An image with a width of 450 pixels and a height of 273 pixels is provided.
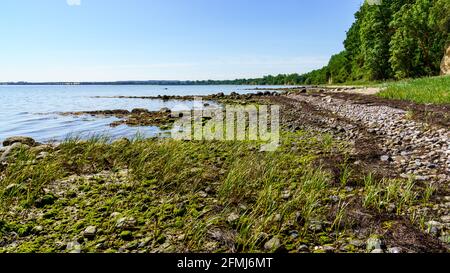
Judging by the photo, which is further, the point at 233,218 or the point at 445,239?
the point at 233,218

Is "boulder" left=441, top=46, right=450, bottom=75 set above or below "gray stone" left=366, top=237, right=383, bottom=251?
above

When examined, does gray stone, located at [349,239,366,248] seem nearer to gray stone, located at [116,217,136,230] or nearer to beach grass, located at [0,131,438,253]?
beach grass, located at [0,131,438,253]

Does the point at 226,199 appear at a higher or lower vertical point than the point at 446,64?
lower

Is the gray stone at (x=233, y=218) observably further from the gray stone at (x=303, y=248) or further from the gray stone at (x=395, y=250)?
the gray stone at (x=395, y=250)

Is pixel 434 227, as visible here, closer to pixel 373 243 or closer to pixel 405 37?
pixel 373 243

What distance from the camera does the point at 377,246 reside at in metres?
4.96

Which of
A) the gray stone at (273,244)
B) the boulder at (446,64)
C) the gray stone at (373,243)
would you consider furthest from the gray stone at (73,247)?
the boulder at (446,64)

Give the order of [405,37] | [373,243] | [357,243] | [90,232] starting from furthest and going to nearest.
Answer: [405,37] → [90,232] → [357,243] → [373,243]

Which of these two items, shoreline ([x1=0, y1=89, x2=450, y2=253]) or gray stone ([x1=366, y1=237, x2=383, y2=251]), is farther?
shoreline ([x1=0, y1=89, x2=450, y2=253])

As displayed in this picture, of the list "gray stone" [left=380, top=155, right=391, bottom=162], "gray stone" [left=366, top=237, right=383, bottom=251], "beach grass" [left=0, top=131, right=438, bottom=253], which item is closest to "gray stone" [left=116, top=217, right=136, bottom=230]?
"beach grass" [left=0, top=131, right=438, bottom=253]

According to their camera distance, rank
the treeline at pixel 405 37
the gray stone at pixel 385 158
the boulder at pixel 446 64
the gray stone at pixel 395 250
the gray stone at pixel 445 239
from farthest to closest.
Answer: the treeline at pixel 405 37 → the boulder at pixel 446 64 → the gray stone at pixel 385 158 → the gray stone at pixel 445 239 → the gray stone at pixel 395 250

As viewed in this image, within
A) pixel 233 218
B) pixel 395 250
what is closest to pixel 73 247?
pixel 233 218

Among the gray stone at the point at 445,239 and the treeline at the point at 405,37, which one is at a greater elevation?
the treeline at the point at 405,37

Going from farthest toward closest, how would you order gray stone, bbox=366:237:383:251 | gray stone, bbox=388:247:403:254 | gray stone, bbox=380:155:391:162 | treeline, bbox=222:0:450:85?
treeline, bbox=222:0:450:85, gray stone, bbox=380:155:391:162, gray stone, bbox=366:237:383:251, gray stone, bbox=388:247:403:254
